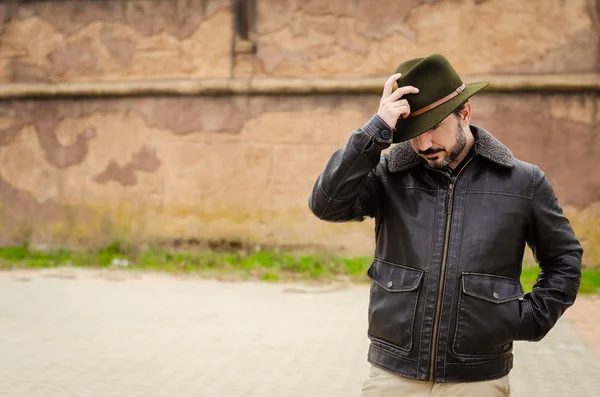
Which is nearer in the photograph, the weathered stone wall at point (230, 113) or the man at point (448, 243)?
the man at point (448, 243)

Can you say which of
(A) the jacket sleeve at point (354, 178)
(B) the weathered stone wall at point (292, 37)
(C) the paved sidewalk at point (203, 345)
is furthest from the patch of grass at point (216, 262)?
(A) the jacket sleeve at point (354, 178)

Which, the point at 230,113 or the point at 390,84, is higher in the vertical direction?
the point at 390,84

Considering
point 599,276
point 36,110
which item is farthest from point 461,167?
point 36,110

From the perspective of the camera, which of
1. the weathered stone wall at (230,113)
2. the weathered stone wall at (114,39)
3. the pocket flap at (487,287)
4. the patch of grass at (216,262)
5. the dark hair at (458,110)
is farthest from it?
the weathered stone wall at (114,39)

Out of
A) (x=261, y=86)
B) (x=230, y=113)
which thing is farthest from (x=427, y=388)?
(x=230, y=113)

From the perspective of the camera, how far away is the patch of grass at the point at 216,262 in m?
9.25

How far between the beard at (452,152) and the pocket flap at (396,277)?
36cm

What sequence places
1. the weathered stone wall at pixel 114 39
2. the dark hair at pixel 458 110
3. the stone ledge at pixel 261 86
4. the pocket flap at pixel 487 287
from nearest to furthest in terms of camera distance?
the pocket flap at pixel 487 287 → the dark hair at pixel 458 110 → the stone ledge at pixel 261 86 → the weathered stone wall at pixel 114 39

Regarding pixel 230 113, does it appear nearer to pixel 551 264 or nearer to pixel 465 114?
pixel 465 114

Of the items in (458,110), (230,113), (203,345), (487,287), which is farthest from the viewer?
(230,113)

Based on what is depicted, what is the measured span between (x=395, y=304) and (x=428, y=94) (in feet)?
2.33

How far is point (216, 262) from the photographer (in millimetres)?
9992

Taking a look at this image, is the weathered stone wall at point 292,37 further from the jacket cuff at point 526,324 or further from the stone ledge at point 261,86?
the jacket cuff at point 526,324

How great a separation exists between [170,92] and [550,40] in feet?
17.4
